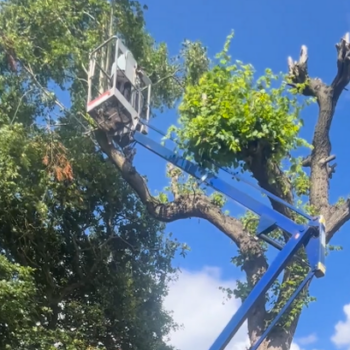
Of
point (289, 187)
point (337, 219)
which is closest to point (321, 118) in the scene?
point (289, 187)

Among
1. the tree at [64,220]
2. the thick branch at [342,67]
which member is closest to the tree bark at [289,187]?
the thick branch at [342,67]

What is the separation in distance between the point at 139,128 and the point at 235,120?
1.51m

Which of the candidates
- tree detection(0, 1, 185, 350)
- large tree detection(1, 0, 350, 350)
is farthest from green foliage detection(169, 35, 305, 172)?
tree detection(0, 1, 185, 350)

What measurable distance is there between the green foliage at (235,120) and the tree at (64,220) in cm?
229

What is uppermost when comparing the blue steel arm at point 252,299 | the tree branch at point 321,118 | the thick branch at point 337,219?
the tree branch at point 321,118

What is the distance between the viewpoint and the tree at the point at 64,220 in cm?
881

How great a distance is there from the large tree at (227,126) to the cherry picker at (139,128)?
0.96 ft

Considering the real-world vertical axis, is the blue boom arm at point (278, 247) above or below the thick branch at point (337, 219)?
below

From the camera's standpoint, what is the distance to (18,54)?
928 centimetres

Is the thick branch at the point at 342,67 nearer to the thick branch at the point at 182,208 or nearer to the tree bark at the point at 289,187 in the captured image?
the tree bark at the point at 289,187

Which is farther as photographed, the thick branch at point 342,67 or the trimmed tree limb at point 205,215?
the thick branch at point 342,67

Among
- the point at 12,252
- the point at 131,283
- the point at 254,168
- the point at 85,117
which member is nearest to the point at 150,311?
the point at 131,283

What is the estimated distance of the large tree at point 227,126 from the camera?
7.20 metres

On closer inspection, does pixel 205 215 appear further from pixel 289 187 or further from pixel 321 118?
pixel 321 118
